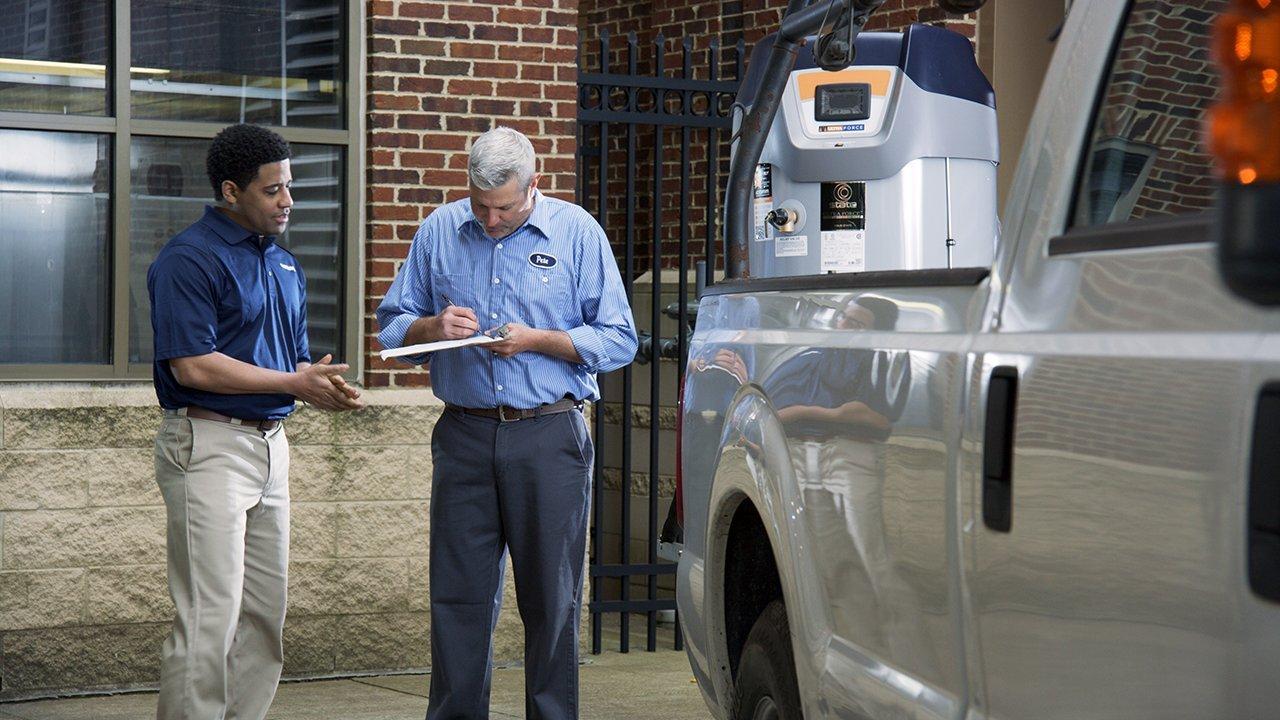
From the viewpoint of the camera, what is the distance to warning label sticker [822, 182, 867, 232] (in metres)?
6.27

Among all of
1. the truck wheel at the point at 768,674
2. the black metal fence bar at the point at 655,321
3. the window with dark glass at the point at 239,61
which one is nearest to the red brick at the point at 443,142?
the window with dark glass at the point at 239,61

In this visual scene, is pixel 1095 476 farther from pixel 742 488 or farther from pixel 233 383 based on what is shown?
pixel 233 383

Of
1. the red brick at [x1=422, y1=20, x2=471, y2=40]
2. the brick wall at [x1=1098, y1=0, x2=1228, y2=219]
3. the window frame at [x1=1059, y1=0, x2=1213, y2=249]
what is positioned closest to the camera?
the window frame at [x1=1059, y1=0, x2=1213, y2=249]

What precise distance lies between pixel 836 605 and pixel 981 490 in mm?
761

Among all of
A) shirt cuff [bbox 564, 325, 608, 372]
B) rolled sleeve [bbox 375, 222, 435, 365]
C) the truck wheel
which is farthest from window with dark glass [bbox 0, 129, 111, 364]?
the truck wheel

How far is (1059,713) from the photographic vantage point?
7.72 ft

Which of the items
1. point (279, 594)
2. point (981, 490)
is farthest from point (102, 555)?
point (981, 490)

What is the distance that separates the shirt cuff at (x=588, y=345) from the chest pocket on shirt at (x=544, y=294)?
0.07m

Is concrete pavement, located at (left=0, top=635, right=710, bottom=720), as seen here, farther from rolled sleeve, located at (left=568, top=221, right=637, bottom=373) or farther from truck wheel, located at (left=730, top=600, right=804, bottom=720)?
truck wheel, located at (left=730, top=600, right=804, bottom=720)

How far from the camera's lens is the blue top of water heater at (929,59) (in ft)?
21.4

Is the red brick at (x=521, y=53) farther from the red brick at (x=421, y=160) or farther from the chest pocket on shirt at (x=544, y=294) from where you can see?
the chest pocket on shirt at (x=544, y=294)

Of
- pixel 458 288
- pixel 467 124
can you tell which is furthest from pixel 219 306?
pixel 467 124

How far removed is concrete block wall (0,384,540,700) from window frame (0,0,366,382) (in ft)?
0.35

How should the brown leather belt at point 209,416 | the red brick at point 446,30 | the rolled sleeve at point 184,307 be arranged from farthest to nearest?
1. the red brick at point 446,30
2. the brown leather belt at point 209,416
3. the rolled sleeve at point 184,307
